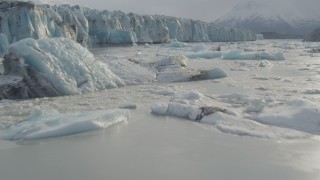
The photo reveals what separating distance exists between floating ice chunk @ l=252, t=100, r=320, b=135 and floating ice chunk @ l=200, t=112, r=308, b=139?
0.19 metres

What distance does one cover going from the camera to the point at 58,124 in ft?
15.0

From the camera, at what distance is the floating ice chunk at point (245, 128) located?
432 centimetres

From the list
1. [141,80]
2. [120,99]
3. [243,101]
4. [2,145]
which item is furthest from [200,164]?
[141,80]

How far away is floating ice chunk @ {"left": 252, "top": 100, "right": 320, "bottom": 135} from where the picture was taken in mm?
4641

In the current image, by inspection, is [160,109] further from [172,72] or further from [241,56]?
[241,56]

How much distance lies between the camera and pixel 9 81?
735cm

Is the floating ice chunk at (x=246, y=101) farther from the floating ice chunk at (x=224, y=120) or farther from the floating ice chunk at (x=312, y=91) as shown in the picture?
the floating ice chunk at (x=312, y=91)

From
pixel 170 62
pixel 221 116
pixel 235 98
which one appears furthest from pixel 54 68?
pixel 170 62

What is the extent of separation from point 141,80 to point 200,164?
6.23m

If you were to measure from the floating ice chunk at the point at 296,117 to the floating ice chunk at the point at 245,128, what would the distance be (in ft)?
0.63

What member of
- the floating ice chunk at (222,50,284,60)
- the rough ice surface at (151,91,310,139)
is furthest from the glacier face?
the rough ice surface at (151,91,310,139)

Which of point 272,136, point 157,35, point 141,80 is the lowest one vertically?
point 157,35

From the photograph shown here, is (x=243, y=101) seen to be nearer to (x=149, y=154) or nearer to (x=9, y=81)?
(x=149, y=154)

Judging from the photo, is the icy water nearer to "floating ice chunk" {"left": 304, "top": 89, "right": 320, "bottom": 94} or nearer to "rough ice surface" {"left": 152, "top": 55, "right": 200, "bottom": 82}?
"floating ice chunk" {"left": 304, "top": 89, "right": 320, "bottom": 94}
